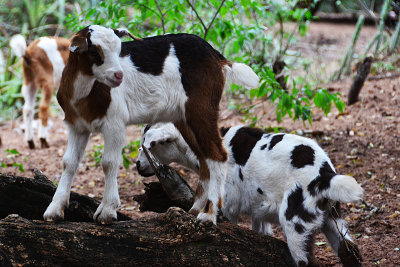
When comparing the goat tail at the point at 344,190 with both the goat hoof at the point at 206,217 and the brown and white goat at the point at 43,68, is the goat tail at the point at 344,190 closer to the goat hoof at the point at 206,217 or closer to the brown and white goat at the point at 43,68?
the goat hoof at the point at 206,217

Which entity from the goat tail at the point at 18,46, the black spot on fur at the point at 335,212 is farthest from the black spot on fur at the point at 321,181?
the goat tail at the point at 18,46

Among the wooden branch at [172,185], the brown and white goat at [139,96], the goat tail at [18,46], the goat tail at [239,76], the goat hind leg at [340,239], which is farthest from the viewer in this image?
the goat tail at [18,46]

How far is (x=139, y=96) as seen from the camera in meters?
4.09

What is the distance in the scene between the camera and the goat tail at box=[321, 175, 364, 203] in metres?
4.03

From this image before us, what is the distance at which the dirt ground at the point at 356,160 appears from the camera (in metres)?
5.36

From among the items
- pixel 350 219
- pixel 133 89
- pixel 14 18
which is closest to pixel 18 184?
pixel 133 89

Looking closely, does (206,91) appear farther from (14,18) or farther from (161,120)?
(14,18)

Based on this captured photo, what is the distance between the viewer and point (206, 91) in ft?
14.0

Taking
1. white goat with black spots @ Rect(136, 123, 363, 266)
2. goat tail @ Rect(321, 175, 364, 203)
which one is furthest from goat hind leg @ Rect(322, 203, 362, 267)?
goat tail @ Rect(321, 175, 364, 203)

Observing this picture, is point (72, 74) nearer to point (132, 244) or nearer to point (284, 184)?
point (132, 244)

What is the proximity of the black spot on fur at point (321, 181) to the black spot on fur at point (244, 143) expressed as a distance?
88cm

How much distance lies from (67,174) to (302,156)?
79.4 inches

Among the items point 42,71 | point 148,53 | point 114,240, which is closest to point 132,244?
point 114,240

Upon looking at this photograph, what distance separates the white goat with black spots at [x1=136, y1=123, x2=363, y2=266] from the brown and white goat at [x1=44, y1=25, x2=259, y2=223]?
25.6 inches
